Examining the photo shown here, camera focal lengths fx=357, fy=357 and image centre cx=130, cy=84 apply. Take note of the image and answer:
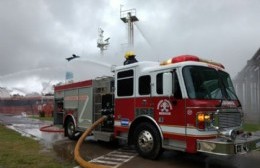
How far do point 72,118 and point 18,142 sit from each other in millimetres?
2153

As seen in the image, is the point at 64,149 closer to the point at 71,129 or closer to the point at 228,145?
the point at 71,129

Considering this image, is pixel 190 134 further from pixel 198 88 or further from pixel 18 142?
pixel 18 142

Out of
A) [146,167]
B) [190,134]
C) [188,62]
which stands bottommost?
[146,167]

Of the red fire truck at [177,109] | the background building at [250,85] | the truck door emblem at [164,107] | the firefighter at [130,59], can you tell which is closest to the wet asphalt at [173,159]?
the red fire truck at [177,109]

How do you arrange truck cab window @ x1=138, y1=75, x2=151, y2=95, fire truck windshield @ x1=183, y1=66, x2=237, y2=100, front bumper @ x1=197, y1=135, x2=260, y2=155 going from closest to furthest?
front bumper @ x1=197, y1=135, x2=260, y2=155
fire truck windshield @ x1=183, y1=66, x2=237, y2=100
truck cab window @ x1=138, y1=75, x2=151, y2=95

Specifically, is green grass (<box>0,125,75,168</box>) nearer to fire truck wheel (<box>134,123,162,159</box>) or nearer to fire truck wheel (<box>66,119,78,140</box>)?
fire truck wheel (<box>66,119,78,140</box>)

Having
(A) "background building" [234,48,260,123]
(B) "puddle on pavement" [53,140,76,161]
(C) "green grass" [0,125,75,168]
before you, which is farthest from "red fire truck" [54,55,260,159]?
(A) "background building" [234,48,260,123]

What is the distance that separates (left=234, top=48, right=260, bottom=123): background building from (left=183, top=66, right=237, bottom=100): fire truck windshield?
13674 mm

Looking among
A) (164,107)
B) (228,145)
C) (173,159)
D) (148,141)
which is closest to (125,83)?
(164,107)

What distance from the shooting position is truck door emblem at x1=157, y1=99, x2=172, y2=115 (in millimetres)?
8688

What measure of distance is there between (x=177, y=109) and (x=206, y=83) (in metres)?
0.96

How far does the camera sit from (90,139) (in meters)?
13.9

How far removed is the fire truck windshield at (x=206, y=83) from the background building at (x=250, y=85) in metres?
13.7

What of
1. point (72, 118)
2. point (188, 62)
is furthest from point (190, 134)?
point (72, 118)
